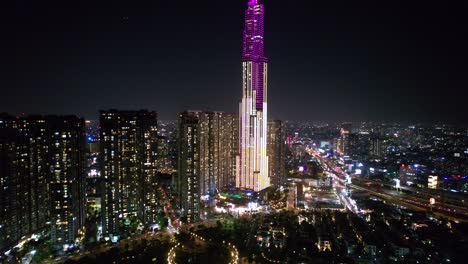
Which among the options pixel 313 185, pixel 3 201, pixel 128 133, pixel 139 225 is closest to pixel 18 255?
pixel 3 201

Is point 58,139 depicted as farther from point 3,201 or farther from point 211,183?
point 211,183

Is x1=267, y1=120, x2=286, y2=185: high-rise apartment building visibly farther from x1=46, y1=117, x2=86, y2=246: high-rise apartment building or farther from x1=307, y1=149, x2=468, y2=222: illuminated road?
x1=46, y1=117, x2=86, y2=246: high-rise apartment building

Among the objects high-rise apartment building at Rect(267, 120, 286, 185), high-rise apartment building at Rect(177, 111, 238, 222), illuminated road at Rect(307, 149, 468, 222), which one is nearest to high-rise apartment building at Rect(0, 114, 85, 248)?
high-rise apartment building at Rect(177, 111, 238, 222)

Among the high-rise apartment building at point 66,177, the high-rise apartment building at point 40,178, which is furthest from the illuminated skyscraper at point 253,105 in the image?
the high-rise apartment building at point 40,178

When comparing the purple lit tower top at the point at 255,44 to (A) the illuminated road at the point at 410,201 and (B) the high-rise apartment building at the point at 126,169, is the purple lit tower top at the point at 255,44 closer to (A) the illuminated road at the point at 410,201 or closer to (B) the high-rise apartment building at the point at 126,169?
(B) the high-rise apartment building at the point at 126,169

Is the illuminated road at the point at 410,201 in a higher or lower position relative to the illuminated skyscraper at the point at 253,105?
lower
